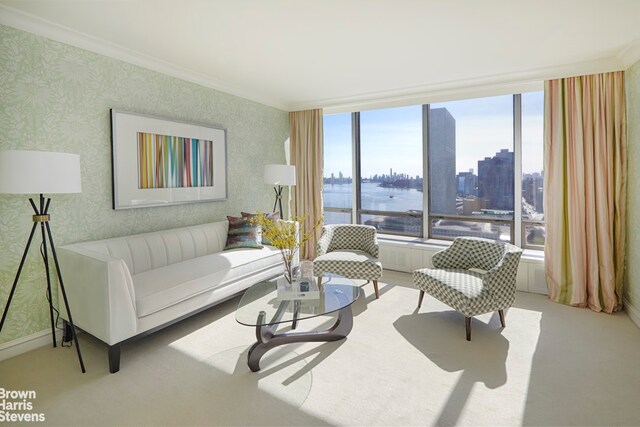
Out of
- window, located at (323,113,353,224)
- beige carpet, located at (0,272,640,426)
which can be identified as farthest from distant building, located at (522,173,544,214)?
window, located at (323,113,353,224)

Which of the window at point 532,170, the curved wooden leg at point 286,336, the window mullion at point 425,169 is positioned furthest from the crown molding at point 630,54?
the curved wooden leg at point 286,336

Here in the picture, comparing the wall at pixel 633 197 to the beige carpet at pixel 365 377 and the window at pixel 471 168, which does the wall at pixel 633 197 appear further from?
the window at pixel 471 168

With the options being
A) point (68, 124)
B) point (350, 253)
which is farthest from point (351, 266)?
point (68, 124)

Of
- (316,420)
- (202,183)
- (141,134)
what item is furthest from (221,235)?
(316,420)

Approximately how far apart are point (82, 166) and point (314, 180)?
10.8 ft

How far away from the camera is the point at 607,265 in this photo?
12.0 ft

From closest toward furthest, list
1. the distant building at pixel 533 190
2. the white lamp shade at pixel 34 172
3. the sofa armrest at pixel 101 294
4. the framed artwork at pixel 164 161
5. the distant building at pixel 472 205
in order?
the white lamp shade at pixel 34 172
the sofa armrest at pixel 101 294
the framed artwork at pixel 164 161
the distant building at pixel 533 190
the distant building at pixel 472 205

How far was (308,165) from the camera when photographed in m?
5.77

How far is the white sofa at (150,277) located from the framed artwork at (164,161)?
42cm

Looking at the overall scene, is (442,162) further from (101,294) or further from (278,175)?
(101,294)

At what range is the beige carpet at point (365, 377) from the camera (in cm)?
209

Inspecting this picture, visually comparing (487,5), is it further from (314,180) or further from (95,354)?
(95,354)

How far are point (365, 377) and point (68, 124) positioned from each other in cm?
321

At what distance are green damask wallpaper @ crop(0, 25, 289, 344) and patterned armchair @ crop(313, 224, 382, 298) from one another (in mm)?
1678
